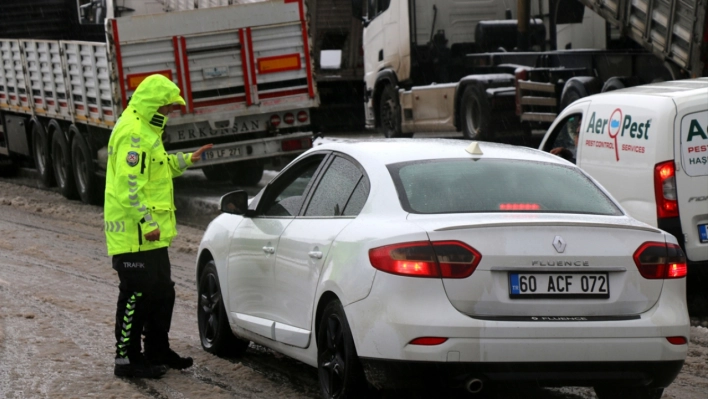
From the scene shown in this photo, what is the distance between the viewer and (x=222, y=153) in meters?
16.2

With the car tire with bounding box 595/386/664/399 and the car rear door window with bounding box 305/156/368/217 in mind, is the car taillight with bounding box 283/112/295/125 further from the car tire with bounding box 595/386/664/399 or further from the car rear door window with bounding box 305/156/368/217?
the car tire with bounding box 595/386/664/399

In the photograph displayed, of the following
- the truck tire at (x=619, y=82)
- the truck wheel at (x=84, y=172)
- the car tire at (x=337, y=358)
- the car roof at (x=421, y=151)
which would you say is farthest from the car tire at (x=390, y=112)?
the car tire at (x=337, y=358)

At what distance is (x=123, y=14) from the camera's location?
19.3 meters

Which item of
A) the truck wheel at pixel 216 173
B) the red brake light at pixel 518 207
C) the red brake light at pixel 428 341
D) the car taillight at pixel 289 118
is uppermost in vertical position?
the red brake light at pixel 518 207

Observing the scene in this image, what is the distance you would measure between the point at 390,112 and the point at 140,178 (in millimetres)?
15796

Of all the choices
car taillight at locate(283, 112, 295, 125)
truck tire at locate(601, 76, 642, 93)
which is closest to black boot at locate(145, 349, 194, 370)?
truck tire at locate(601, 76, 642, 93)

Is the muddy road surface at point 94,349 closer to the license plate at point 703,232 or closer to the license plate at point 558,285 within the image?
the license plate at point 703,232

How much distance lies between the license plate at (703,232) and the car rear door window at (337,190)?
340 centimetres

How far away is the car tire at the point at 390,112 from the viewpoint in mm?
21984

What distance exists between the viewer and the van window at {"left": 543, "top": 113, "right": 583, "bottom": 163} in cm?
994

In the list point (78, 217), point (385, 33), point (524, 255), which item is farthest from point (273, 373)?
point (385, 33)

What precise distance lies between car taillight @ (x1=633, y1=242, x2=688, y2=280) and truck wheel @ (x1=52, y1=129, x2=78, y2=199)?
13.3m

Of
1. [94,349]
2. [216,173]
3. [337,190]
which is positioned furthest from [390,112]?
[337,190]

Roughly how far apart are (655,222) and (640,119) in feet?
2.44
